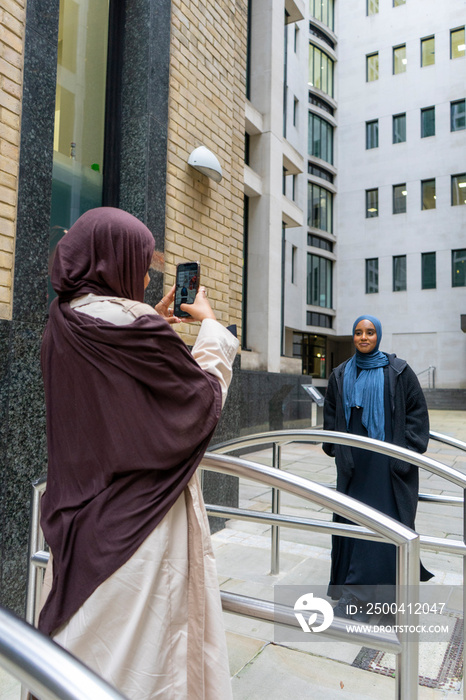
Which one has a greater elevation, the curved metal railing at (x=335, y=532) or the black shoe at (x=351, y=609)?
the curved metal railing at (x=335, y=532)

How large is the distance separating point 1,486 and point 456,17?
33311 millimetres

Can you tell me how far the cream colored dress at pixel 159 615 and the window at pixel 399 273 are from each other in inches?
1176

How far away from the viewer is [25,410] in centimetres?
308

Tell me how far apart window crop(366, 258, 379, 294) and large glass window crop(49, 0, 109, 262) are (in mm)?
27855

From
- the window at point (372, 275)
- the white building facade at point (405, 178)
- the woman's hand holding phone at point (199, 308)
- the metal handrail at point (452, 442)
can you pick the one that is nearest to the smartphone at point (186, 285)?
the woman's hand holding phone at point (199, 308)

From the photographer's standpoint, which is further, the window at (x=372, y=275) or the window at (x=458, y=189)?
the window at (x=372, y=275)

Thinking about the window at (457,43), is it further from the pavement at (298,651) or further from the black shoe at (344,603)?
the black shoe at (344,603)

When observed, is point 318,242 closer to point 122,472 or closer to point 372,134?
point 372,134

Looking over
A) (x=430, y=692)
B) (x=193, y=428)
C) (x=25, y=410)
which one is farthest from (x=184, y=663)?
(x=25, y=410)

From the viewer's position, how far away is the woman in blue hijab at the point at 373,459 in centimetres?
331

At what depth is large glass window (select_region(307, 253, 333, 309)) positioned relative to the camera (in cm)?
3093

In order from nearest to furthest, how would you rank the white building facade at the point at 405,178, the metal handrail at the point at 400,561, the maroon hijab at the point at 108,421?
the maroon hijab at the point at 108,421 → the metal handrail at the point at 400,561 → the white building facade at the point at 405,178

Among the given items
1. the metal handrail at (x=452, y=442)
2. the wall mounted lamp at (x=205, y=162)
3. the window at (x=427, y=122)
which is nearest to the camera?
the metal handrail at (x=452, y=442)

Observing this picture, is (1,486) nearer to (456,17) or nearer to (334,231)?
(334,231)
